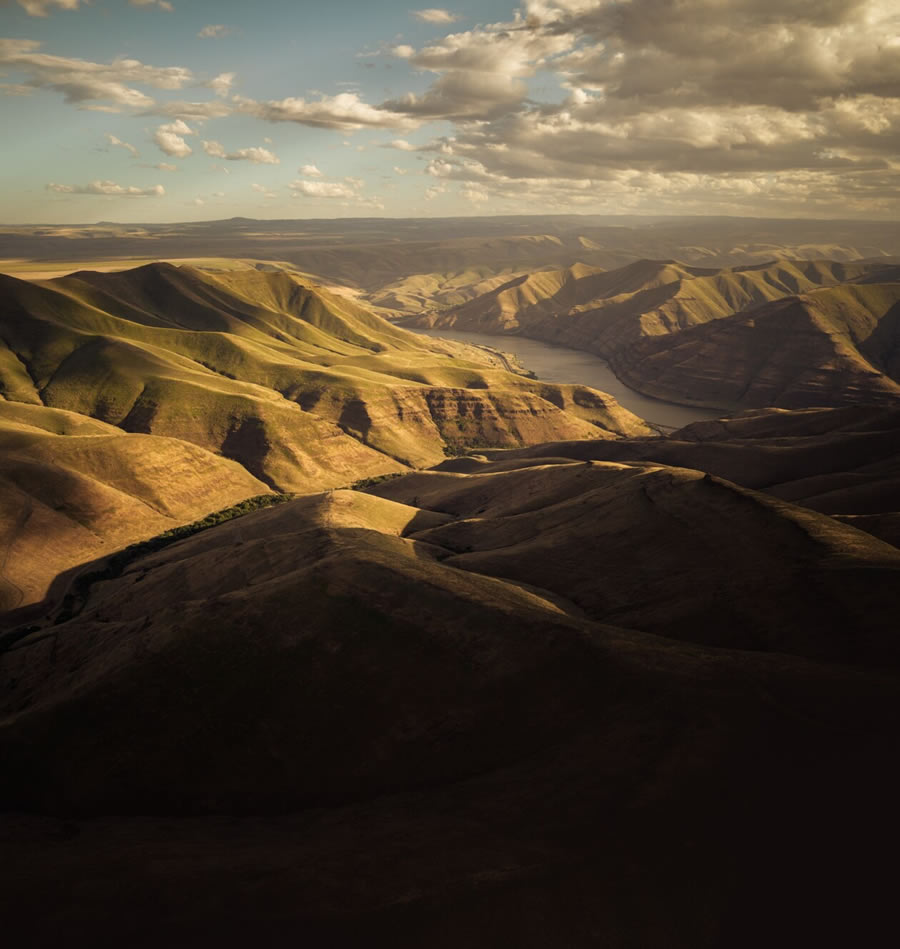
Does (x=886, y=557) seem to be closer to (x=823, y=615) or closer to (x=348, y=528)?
(x=823, y=615)

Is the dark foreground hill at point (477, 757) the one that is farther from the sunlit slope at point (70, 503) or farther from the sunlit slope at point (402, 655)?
the sunlit slope at point (70, 503)

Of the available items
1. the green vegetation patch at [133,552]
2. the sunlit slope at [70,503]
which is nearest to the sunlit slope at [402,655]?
the green vegetation patch at [133,552]

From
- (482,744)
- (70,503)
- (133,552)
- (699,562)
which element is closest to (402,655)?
(482,744)

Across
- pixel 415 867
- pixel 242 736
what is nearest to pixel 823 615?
pixel 415 867

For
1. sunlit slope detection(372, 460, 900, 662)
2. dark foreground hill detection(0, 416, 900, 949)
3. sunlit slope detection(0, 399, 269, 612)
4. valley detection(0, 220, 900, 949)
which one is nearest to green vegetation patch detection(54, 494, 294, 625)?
sunlit slope detection(0, 399, 269, 612)

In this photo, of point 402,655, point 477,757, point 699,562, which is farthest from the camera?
point 699,562

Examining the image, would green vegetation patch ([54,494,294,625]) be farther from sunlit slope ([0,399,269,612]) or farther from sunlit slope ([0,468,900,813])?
sunlit slope ([0,468,900,813])

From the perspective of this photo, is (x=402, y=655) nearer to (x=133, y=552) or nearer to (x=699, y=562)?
(x=699, y=562)
